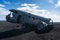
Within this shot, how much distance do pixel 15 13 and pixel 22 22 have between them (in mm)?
2467

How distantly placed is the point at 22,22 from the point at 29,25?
1569 millimetres

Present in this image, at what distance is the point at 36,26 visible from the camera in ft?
76.5

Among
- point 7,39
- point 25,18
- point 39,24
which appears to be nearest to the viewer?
point 7,39

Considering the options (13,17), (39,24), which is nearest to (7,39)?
(39,24)

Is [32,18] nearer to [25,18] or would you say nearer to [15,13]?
[25,18]

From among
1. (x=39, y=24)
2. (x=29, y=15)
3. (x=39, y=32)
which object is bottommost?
(x=39, y=32)

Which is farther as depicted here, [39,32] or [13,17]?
[13,17]

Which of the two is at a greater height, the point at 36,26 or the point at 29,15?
the point at 29,15

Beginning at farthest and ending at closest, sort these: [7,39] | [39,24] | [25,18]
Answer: [25,18], [39,24], [7,39]

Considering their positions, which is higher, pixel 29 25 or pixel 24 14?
pixel 24 14

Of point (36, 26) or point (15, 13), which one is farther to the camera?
point (15, 13)

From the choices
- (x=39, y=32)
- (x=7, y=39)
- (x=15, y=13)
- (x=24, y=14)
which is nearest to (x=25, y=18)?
(x=24, y=14)

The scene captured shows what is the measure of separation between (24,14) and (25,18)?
0.85 meters

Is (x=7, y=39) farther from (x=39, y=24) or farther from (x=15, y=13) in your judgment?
(x=15, y=13)
